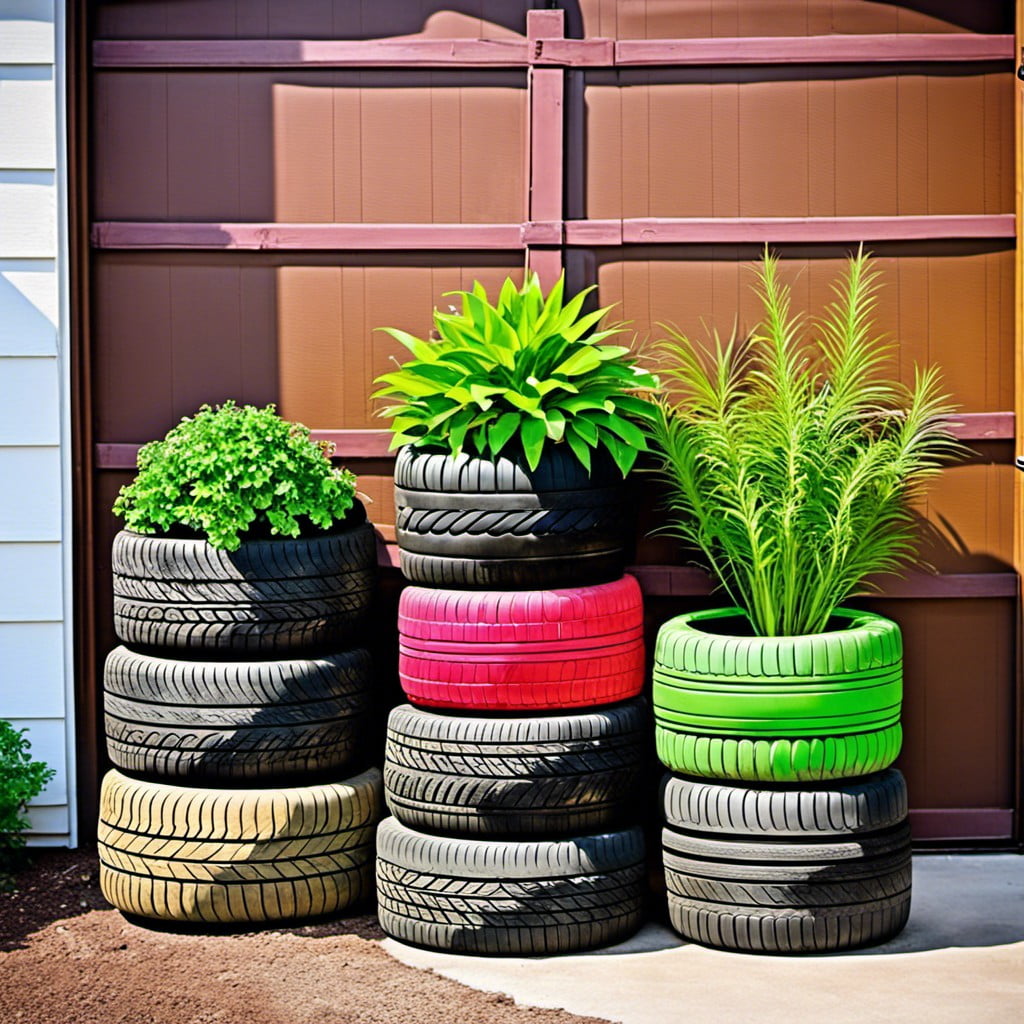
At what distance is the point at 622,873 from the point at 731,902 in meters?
0.32

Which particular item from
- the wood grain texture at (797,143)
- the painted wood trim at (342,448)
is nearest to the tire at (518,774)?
the painted wood trim at (342,448)

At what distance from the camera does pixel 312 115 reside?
4895 millimetres

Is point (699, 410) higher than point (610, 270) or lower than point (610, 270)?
lower

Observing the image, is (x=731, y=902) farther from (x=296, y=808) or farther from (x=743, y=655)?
(x=296, y=808)

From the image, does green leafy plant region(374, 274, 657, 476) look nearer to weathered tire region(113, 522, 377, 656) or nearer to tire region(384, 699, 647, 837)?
weathered tire region(113, 522, 377, 656)

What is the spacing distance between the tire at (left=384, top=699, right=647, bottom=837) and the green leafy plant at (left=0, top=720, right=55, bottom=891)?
1.38 m

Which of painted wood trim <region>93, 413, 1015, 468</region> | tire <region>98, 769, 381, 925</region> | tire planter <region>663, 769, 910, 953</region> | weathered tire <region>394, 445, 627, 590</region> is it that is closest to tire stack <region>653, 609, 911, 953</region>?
tire planter <region>663, 769, 910, 953</region>

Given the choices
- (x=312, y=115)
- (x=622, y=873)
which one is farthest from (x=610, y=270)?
(x=622, y=873)

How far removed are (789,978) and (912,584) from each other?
5.18 ft

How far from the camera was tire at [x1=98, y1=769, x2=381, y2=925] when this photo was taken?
4227 mm

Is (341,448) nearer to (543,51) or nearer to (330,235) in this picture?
(330,235)

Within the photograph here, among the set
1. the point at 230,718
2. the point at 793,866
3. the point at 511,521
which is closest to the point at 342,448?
the point at 511,521

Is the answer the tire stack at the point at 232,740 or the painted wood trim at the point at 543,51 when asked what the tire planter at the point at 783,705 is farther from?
the painted wood trim at the point at 543,51

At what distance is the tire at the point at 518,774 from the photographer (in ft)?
13.4
